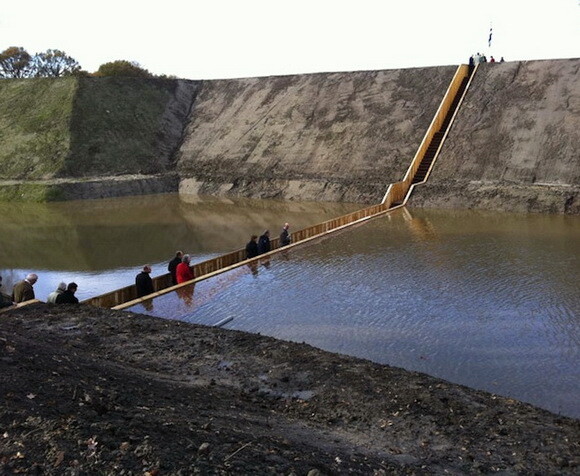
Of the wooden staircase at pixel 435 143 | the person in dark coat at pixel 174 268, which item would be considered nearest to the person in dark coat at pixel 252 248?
the person in dark coat at pixel 174 268

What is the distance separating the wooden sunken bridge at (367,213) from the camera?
1263 cm

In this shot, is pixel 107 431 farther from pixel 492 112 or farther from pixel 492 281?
pixel 492 112

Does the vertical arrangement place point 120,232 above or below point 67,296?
below

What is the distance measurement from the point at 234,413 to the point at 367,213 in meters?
18.3

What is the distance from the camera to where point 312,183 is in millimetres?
31906

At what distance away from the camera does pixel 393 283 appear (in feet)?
45.5

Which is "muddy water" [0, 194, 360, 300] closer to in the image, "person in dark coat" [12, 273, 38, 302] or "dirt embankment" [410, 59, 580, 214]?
"person in dark coat" [12, 273, 38, 302]

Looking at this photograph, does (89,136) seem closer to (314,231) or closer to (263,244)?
(314,231)

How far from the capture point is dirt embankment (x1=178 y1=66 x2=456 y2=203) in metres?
31.6

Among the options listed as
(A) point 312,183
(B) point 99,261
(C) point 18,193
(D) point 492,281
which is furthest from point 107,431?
(C) point 18,193

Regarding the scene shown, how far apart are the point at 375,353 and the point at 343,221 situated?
12571 millimetres

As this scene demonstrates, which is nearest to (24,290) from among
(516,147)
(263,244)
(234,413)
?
(234,413)

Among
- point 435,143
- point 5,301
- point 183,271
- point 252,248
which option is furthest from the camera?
point 435,143

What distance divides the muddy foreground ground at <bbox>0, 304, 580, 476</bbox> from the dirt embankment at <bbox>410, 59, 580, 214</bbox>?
19050 mm
